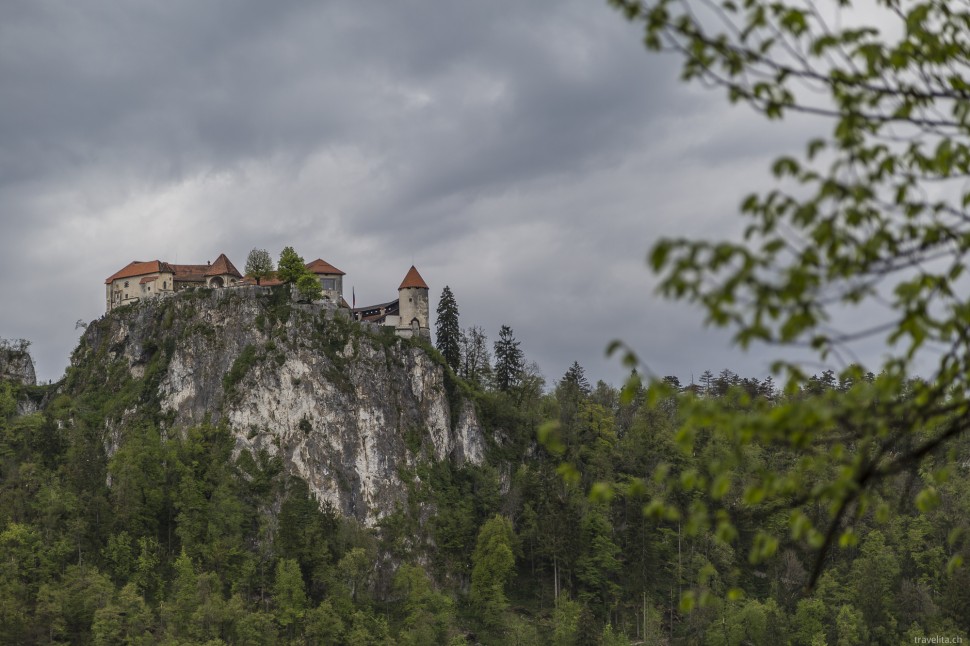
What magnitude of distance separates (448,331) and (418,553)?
27.1m

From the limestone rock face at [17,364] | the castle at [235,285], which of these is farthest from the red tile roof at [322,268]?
the limestone rock face at [17,364]

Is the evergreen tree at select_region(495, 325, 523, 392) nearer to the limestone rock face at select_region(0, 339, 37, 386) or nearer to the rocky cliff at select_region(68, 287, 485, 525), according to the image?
the rocky cliff at select_region(68, 287, 485, 525)

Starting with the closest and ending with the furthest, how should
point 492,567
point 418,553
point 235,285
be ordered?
point 492,567 < point 418,553 < point 235,285

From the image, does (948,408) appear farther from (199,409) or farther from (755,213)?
(199,409)

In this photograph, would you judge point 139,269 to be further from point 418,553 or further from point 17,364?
point 418,553

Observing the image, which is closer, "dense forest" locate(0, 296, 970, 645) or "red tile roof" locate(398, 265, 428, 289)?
"dense forest" locate(0, 296, 970, 645)

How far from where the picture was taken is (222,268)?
109 meters

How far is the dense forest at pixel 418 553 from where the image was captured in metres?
76.4

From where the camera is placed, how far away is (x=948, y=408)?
752 cm

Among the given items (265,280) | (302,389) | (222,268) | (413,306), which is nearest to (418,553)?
(302,389)

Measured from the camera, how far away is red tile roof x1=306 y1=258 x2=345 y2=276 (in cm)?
11056

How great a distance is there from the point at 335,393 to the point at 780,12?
91430 mm

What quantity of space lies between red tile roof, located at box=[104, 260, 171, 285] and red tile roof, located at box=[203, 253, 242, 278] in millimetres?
5339

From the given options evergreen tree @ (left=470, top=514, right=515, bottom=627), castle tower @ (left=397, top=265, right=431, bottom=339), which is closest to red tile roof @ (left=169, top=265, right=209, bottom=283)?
→ castle tower @ (left=397, top=265, right=431, bottom=339)
